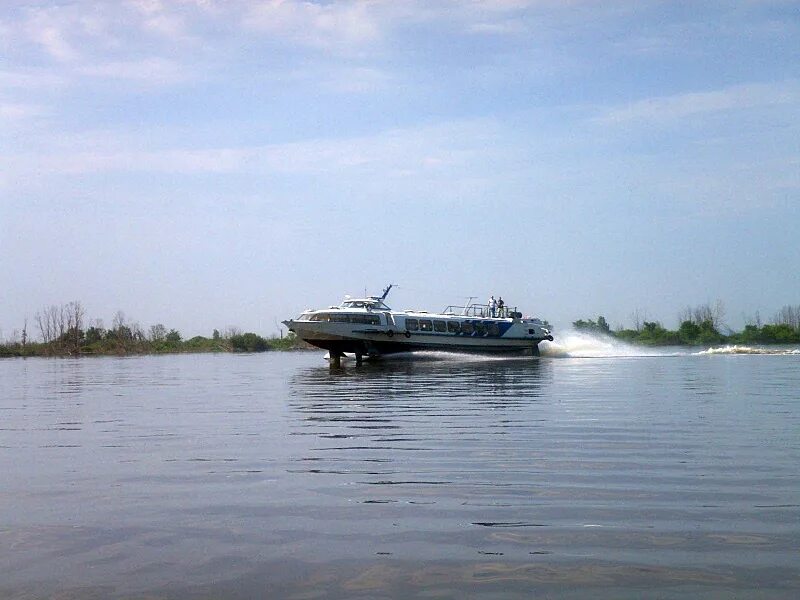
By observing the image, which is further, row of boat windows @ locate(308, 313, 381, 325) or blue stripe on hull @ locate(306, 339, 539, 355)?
blue stripe on hull @ locate(306, 339, 539, 355)

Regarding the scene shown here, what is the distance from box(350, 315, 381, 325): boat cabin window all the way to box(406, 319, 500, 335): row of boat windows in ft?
7.28

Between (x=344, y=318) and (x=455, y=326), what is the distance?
781 centimetres

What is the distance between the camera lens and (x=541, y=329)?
60.4 meters

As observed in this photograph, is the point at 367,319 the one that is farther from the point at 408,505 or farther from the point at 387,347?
the point at 408,505

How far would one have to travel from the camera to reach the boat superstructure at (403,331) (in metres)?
52.1

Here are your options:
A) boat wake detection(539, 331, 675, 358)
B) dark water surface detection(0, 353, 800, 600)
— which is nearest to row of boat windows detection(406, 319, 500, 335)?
boat wake detection(539, 331, 675, 358)

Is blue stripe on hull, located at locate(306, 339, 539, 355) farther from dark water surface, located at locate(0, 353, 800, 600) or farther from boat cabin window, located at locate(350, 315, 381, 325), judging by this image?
dark water surface, located at locate(0, 353, 800, 600)

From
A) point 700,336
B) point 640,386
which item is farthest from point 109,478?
point 700,336

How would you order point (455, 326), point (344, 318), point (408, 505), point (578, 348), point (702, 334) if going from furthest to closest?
point (702, 334) → point (578, 348) → point (455, 326) → point (344, 318) → point (408, 505)

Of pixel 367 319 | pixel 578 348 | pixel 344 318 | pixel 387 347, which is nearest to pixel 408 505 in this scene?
pixel 344 318

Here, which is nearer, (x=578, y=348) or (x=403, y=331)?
(x=403, y=331)

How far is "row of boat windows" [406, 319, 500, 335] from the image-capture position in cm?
5459

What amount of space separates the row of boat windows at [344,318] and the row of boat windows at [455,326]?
8.67ft

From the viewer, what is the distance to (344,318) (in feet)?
172
